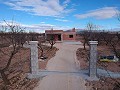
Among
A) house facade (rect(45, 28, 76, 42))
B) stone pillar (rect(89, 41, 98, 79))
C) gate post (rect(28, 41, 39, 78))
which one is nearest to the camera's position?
stone pillar (rect(89, 41, 98, 79))

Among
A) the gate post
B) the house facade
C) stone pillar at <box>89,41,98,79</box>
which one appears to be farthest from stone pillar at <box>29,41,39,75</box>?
the house facade

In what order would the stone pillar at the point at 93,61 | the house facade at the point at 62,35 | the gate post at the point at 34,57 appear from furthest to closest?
the house facade at the point at 62,35
the gate post at the point at 34,57
the stone pillar at the point at 93,61

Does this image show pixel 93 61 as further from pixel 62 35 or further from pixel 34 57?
pixel 62 35

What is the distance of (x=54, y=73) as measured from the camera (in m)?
14.6

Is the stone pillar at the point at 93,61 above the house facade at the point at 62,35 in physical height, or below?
below

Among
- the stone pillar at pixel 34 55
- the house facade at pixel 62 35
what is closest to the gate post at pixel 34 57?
the stone pillar at pixel 34 55

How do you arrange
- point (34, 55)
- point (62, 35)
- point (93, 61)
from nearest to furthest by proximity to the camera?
1. point (93, 61)
2. point (34, 55)
3. point (62, 35)

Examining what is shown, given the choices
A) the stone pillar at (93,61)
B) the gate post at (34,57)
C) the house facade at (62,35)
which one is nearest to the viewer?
the stone pillar at (93,61)

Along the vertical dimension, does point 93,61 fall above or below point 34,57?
below

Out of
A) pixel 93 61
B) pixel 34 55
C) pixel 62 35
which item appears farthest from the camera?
pixel 62 35

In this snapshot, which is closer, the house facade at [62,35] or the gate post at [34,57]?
the gate post at [34,57]

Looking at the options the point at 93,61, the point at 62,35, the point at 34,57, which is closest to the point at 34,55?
the point at 34,57

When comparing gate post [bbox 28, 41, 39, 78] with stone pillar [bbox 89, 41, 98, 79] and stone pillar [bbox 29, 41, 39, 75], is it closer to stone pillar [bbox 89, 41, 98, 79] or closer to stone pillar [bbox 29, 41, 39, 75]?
stone pillar [bbox 29, 41, 39, 75]

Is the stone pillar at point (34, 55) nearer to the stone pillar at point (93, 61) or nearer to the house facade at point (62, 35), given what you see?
the stone pillar at point (93, 61)
